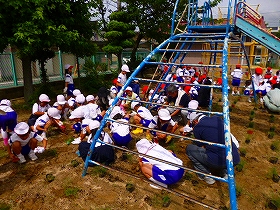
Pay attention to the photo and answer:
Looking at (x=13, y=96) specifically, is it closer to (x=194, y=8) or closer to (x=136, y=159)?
(x=136, y=159)

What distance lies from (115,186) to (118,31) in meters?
10.0

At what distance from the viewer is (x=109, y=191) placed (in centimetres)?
329

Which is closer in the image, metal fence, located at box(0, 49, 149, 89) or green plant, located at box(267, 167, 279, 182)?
green plant, located at box(267, 167, 279, 182)

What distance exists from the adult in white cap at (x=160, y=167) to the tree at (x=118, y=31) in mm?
9474

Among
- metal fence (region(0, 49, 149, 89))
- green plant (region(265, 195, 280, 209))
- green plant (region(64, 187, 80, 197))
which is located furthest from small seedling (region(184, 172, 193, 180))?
metal fence (region(0, 49, 149, 89))

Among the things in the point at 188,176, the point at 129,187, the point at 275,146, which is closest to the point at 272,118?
the point at 275,146

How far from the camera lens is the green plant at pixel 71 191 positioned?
3.21m

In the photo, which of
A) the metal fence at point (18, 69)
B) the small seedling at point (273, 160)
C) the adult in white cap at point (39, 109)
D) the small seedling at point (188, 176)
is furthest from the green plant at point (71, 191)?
the metal fence at point (18, 69)

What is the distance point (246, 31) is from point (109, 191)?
4.10 metres

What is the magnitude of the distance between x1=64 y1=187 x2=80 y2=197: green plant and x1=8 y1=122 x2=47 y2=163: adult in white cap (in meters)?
1.23

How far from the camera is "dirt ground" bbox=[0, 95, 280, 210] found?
3053 mm

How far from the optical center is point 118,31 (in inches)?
471

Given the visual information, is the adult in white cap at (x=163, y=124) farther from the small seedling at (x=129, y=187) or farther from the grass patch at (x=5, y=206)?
the grass patch at (x=5, y=206)

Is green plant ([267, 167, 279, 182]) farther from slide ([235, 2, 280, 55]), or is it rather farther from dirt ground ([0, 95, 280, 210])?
slide ([235, 2, 280, 55])
